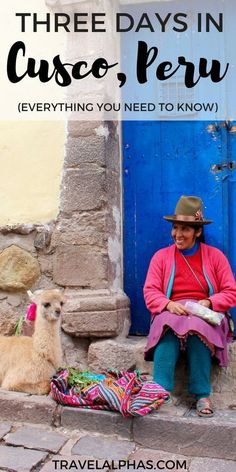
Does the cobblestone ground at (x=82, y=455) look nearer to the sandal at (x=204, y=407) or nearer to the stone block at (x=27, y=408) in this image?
the stone block at (x=27, y=408)

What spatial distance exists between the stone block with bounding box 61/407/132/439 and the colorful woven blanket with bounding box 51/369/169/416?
0.04 meters

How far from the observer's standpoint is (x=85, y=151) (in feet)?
13.4

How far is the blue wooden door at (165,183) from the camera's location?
4.08m

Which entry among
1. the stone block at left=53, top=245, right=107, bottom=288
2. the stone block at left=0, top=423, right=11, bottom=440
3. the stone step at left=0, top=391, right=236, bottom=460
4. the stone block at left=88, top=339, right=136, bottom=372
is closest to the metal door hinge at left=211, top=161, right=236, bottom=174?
the stone block at left=53, top=245, right=107, bottom=288

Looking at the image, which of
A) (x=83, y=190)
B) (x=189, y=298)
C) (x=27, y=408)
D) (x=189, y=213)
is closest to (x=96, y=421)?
(x=27, y=408)

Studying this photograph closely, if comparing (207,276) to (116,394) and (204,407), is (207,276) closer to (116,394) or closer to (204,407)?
(204,407)

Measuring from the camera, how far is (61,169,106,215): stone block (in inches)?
159

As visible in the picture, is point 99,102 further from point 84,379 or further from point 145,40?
point 84,379

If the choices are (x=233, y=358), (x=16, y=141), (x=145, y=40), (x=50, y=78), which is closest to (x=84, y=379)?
(x=233, y=358)

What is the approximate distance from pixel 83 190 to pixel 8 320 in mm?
1164

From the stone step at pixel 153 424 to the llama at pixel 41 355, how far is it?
0.09 metres

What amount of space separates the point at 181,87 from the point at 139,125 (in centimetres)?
43

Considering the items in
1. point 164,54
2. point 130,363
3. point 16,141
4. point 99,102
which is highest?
point 164,54

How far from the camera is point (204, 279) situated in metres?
3.72
